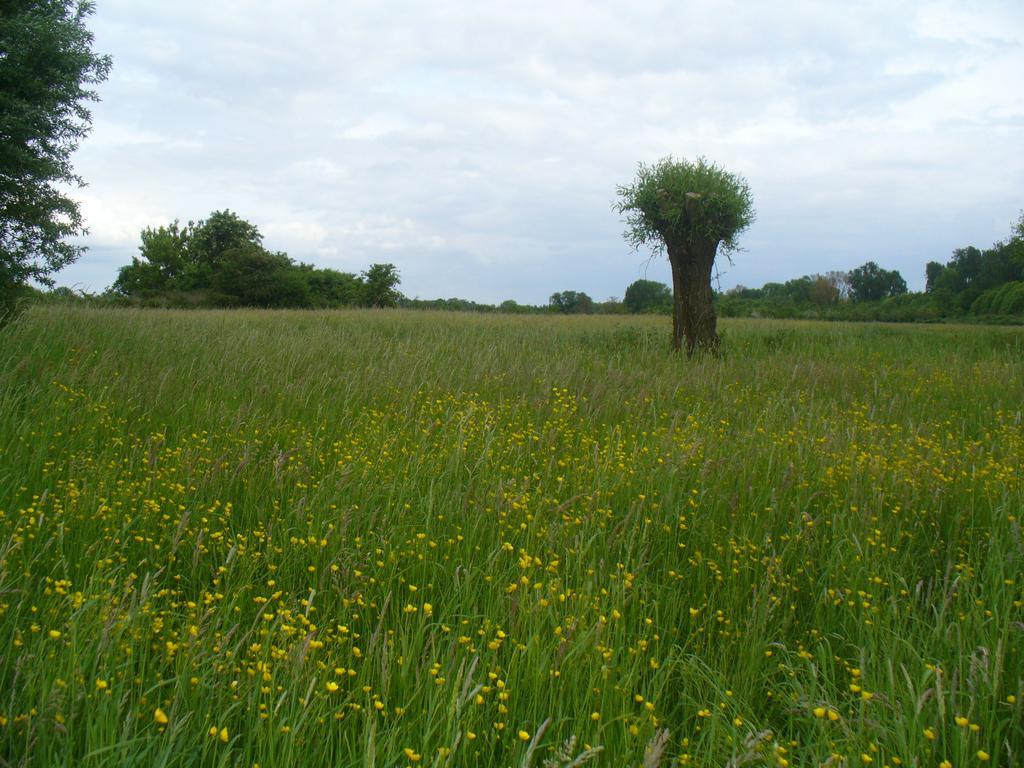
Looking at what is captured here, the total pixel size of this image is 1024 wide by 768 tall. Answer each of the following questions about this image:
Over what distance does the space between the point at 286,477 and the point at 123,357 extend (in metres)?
4.26

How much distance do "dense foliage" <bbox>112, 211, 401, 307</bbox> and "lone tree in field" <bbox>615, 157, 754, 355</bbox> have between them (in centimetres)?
3414

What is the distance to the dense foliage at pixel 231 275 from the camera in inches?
1708

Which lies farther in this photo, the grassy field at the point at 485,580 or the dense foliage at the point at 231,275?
the dense foliage at the point at 231,275

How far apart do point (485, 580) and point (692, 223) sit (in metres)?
10.5

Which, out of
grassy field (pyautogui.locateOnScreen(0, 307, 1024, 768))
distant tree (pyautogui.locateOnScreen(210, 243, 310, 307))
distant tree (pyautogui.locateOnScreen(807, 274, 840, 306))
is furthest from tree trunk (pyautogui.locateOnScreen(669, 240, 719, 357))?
distant tree (pyautogui.locateOnScreen(210, 243, 310, 307))

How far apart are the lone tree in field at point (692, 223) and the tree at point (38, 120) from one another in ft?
29.4

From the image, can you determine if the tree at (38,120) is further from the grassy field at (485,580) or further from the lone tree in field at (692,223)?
the lone tree in field at (692,223)

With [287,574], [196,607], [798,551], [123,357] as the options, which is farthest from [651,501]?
[123,357]

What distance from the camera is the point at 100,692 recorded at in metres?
1.97

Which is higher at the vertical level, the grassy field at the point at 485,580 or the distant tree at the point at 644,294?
the distant tree at the point at 644,294

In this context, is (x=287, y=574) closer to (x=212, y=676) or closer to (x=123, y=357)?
(x=212, y=676)

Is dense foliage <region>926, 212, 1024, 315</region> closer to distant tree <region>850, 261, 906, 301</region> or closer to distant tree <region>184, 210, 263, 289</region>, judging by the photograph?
distant tree <region>850, 261, 906, 301</region>

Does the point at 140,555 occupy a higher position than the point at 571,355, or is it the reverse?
the point at 571,355

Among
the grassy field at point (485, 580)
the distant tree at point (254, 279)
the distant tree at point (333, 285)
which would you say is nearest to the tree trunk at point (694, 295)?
the grassy field at point (485, 580)
